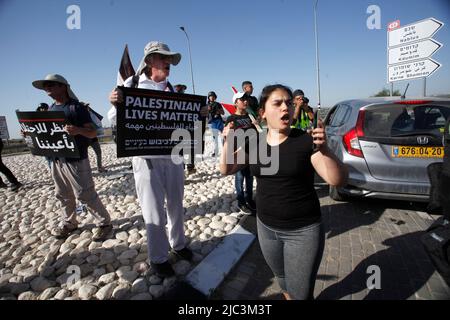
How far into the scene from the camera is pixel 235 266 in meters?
2.78

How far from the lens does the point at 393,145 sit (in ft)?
11.2

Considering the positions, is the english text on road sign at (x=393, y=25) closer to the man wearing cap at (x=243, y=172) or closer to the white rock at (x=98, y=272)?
the man wearing cap at (x=243, y=172)

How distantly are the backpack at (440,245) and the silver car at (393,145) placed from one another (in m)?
1.45

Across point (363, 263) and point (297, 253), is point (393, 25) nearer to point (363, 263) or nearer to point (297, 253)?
point (363, 263)

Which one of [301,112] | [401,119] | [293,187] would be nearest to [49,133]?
[293,187]

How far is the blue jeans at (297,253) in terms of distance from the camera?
1688 mm

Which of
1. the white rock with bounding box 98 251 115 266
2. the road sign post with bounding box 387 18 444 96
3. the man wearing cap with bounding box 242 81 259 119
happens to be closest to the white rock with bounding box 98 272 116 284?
the white rock with bounding box 98 251 115 266

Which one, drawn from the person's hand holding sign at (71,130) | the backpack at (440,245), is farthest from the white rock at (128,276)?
the backpack at (440,245)

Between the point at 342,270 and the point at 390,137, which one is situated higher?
the point at 390,137

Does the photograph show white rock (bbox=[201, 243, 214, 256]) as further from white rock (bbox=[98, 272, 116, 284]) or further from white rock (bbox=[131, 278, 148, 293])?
white rock (bbox=[98, 272, 116, 284])
